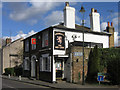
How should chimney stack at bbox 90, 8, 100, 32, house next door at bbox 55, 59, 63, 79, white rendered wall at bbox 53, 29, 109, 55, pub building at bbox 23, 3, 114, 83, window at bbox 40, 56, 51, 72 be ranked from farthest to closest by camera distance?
1. chimney stack at bbox 90, 8, 100, 32
2. window at bbox 40, 56, 51, 72
3. white rendered wall at bbox 53, 29, 109, 55
4. house next door at bbox 55, 59, 63, 79
5. pub building at bbox 23, 3, 114, 83

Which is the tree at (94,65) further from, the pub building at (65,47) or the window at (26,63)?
the window at (26,63)

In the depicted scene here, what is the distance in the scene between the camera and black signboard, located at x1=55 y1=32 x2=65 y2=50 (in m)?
20.5

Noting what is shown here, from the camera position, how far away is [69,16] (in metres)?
22.0

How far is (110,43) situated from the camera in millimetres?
25922

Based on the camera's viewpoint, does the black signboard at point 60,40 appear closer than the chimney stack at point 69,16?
Yes

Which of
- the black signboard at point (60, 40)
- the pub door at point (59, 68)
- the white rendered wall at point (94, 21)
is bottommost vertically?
the pub door at point (59, 68)

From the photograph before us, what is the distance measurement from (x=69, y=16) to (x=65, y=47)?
4088 mm

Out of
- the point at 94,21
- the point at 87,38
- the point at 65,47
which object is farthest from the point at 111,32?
the point at 65,47

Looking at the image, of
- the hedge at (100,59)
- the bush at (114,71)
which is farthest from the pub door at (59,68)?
the bush at (114,71)

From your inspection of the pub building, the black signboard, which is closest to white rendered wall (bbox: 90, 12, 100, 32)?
the pub building

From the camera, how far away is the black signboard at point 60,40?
20.5 metres

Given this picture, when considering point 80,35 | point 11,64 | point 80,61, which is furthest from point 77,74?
point 11,64

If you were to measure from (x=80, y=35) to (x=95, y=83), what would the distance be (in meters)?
6.80

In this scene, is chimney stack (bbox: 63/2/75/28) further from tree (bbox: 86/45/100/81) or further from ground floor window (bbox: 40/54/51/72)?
tree (bbox: 86/45/100/81)
